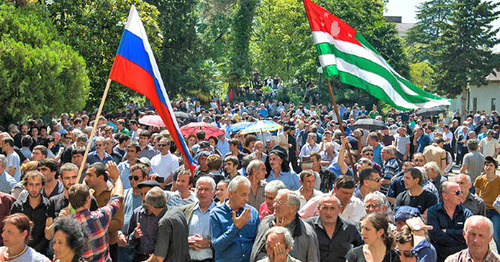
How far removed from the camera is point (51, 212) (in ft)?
24.0

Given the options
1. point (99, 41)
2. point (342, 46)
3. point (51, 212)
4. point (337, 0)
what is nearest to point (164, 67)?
point (337, 0)

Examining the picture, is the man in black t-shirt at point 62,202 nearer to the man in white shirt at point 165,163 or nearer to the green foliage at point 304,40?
the man in white shirt at point 165,163

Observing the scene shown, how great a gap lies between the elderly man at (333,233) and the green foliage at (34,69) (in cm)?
1322

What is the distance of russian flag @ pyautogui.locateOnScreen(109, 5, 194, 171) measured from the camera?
26.0 feet

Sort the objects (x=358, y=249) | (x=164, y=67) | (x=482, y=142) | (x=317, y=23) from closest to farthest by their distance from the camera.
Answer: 1. (x=358, y=249)
2. (x=317, y=23)
3. (x=482, y=142)
4. (x=164, y=67)

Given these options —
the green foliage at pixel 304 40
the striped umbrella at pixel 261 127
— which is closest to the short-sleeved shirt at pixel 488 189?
the striped umbrella at pixel 261 127

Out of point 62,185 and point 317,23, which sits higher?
point 317,23

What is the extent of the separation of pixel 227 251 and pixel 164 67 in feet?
117

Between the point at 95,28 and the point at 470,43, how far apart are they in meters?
35.1

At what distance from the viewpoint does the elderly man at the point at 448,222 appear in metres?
7.35

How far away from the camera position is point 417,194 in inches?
332

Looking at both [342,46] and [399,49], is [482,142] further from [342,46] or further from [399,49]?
[399,49]

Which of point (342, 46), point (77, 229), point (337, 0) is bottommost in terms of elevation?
point (77, 229)

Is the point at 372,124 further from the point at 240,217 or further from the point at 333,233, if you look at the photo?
the point at 240,217
